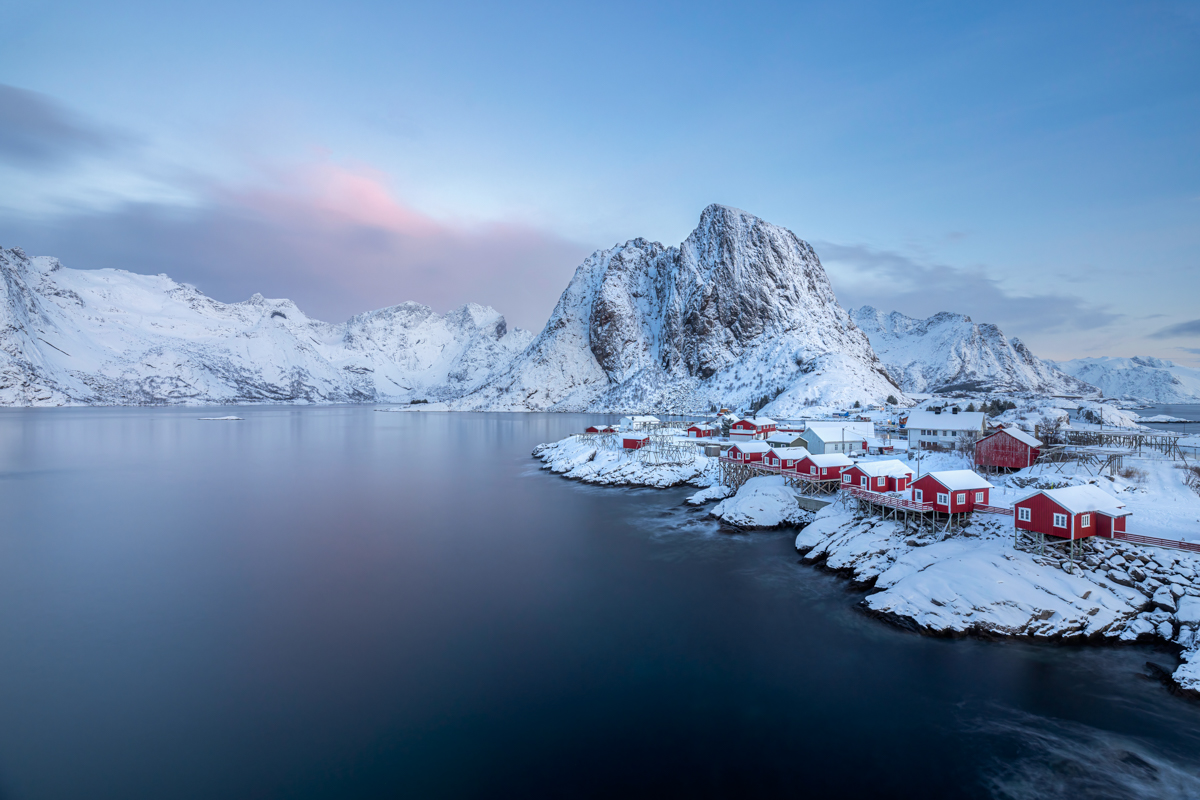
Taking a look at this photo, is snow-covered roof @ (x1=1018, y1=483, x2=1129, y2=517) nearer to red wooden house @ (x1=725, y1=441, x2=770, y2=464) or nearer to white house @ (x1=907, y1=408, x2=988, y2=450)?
red wooden house @ (x1=725, y1=441, x2=770, y2=464)

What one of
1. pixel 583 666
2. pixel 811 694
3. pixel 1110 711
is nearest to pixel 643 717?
pixel 583 666

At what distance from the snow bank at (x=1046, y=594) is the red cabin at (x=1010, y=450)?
13862mm

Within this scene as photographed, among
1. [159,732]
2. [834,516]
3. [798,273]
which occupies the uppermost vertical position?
[798,273]

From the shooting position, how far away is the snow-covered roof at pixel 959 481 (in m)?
26.5

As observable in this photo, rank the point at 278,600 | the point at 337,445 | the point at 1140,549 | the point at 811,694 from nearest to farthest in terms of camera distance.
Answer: the point at 811,694
the point at 1140,549
the point at 278,600
the point at 337,445

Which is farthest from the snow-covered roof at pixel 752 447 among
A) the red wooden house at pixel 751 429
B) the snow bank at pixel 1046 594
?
the snow bank at pixel 1046 594

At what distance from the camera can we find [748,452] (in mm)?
45875

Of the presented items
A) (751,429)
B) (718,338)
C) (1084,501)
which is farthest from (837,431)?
(718,338)

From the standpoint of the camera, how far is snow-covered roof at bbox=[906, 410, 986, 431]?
47.3 metres

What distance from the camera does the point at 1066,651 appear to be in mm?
18359

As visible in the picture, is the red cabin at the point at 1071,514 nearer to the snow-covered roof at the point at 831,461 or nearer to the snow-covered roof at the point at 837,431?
the snow-covered roof at the point at 831,461

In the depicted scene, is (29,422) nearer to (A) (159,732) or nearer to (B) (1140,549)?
(A) (159,732)

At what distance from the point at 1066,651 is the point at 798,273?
16256 cm

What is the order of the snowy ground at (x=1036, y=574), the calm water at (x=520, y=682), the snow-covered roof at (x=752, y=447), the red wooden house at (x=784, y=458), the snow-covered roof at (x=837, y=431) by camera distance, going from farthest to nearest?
the snow-covered roof at (x=837, y=431)
the snow-covered roof at (x=752, y=447)
the red wooden house at (x=784, y=458)
the snowy ground at (x=1036, y=574)
the calm water at (x=520, y=682)
